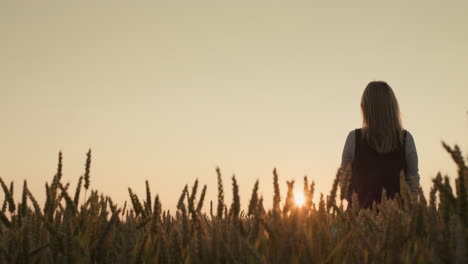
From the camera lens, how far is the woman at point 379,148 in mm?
6867

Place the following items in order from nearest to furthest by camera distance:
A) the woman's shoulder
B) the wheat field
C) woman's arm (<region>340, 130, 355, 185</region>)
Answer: the wheat field → the woman's shoulder → woman's arm (<region>340, 130, 355, 185</region>)

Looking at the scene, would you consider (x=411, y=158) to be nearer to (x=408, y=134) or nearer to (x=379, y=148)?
(x=408, y=134)

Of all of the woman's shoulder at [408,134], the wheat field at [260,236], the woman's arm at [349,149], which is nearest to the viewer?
the wheat field at [260,236]

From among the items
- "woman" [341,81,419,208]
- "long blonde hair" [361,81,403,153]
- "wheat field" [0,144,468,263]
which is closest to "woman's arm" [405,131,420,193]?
"woman" [341,81,419,208]

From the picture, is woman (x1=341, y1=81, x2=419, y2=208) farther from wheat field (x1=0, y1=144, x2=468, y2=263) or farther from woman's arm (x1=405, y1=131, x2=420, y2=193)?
wheat field (x1=0, y1=144, x2=468, y2=263)

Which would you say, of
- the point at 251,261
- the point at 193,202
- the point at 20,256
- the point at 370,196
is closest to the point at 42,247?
the point at 20,256

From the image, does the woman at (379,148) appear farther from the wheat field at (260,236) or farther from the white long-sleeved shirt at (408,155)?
the wheat field at (260,236)

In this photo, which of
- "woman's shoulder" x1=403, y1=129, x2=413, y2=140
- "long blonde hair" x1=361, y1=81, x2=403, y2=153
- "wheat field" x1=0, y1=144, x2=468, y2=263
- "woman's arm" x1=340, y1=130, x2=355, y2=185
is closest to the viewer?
"wheat field" x1=0, y1=144, x2=468, y2=263

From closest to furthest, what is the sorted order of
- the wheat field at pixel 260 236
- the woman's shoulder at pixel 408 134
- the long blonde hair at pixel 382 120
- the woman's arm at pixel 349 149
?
the wheat field at pixel 260 236, the long blonde hair at pixel 382 120, the woman's shoulder at pixel 408 134, the woman's arm at pixel 349 149

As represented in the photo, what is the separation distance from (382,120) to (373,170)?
28.6 inches

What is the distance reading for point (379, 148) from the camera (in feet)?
22.6

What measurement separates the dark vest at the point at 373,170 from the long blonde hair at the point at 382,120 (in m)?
0.10

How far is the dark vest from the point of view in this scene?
6.93 m

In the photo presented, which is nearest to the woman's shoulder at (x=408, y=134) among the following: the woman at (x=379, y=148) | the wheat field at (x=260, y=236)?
the woman at (x=379, y=148)
